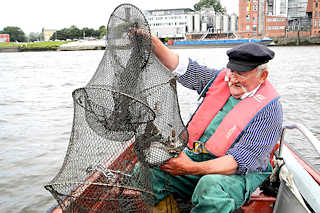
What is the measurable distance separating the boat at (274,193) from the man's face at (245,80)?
0.72 metres

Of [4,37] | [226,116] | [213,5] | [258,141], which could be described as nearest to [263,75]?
[226,116]

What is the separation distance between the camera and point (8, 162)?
7.37 m

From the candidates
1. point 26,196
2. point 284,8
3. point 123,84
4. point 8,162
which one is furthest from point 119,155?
point 284,8

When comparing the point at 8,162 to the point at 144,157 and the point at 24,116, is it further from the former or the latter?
the point at 144,157

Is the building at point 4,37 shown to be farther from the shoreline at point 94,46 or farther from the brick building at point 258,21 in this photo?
the brick building at point 258,21

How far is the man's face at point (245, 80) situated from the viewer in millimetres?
2891

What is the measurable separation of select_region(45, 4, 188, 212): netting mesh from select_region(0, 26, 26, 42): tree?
137012 mm

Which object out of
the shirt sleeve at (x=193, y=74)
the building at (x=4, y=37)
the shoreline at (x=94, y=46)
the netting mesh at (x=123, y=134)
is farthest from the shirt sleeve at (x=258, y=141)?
the building at (x=4, y=37)

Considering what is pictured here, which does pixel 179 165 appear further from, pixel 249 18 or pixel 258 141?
pixel 249 18

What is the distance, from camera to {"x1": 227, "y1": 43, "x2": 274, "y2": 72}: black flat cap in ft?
9.11

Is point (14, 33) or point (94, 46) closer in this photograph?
point (94, 46)

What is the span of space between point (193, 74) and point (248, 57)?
2.22 feet

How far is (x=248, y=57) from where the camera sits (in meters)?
2.80

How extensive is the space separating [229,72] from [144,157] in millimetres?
1179
